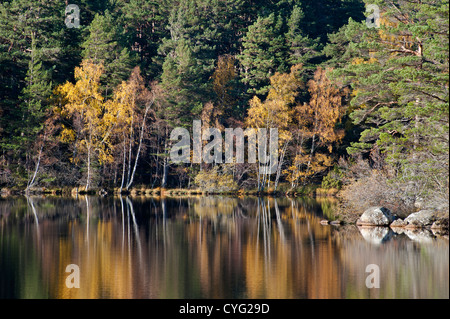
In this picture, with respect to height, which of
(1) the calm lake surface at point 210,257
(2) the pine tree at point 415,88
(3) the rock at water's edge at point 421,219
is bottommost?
(1) the calm lake surface at point 210,257

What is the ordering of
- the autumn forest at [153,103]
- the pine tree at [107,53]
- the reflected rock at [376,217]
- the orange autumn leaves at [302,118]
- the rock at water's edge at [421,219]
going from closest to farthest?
the rock at water's edge at [421,219] → the reflected rock at [376,217] → the autumn forest at [153,103] → the orange autumn leaves at [302,118] → the pine tree at [107,53]

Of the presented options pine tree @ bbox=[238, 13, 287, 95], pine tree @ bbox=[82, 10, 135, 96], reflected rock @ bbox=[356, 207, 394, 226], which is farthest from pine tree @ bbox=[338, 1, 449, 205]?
pine tree @ bbox=[82, 10, 135, 96]

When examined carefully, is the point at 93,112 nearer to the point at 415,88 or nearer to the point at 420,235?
the point at 415,88

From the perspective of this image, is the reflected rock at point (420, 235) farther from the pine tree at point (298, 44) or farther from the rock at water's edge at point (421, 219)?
the pine tree at point (298, 44)

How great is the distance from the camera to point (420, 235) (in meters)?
23.6

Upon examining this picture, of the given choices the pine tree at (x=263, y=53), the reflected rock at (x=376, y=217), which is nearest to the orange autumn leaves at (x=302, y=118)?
the pine tree at (x=263, y=53)

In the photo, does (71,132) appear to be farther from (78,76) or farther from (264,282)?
(264,282)

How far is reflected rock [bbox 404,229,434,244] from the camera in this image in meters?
22.1

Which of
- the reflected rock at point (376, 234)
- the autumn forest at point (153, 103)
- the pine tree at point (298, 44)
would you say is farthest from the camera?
the pine tree at point (298, 44)

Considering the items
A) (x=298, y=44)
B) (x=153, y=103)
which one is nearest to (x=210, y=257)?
(x=153, y=103)

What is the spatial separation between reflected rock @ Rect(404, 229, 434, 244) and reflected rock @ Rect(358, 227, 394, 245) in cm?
74

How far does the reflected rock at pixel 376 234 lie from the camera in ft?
73.9

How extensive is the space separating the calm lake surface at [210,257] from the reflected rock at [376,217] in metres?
0.85
